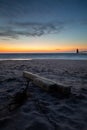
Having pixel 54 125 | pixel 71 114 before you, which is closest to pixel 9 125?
pixel 54 125

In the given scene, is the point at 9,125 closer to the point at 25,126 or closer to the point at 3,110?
the point at 25,126

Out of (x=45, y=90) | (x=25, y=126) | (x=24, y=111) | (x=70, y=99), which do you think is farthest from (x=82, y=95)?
(x=25, y=126)

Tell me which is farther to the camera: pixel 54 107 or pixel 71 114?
pixel 54 107

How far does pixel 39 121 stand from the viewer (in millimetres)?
2850

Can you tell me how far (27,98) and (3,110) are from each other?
101 cm

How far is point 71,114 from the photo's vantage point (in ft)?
10.4

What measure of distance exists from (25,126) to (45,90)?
7.31 feet

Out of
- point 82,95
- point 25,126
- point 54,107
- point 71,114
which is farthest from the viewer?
point 82,95

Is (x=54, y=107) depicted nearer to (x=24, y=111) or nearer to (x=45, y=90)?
(x=24, y=111)

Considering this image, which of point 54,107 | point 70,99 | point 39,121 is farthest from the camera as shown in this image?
point 70,99

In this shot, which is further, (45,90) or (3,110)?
(45,90)

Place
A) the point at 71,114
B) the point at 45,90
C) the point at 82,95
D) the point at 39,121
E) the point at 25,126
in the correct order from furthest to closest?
the point at 45,90, the point at 82,95, the point at 71,114, the point at 39,121, the point at 25,126

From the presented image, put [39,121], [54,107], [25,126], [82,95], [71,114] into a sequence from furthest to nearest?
[82,95] < [54,107] < [71,114] < [39,121] < [25,126]

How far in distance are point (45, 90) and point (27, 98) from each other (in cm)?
92
